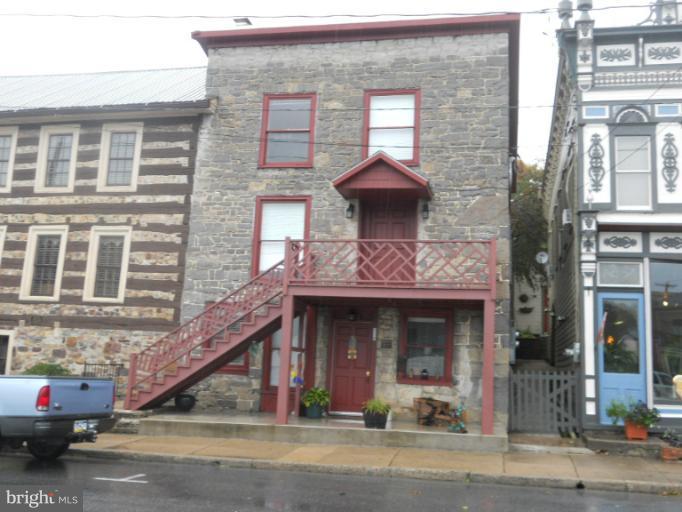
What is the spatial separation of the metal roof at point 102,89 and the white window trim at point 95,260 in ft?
11.1

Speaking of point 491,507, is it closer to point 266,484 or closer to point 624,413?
point 266,484

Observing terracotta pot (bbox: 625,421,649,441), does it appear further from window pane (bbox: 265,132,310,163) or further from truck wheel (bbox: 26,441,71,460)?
truck wheel (bbox: 26,441,71,460)

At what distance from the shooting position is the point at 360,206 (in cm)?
1530

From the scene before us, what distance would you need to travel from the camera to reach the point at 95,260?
16.6 m

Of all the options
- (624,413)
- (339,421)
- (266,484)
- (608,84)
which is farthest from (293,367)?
(608,84)

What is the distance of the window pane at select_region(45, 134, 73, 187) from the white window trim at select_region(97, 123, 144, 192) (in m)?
1.04

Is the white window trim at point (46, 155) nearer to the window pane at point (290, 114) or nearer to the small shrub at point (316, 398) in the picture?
the window pane at point (290, 114)

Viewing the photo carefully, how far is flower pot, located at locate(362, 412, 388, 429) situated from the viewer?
1241 centimetres

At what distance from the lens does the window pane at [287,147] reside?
15.9 meters

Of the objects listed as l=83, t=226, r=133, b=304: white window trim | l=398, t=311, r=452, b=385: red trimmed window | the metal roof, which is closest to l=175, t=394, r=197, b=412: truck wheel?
Result: l=83, t=226, r=133, b=304: white window trim

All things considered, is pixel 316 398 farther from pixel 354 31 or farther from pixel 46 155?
pixel 46 155

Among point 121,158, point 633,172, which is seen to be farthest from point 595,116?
point 121,158

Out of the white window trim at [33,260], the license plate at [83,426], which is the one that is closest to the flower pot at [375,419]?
the license plate at [83,426]

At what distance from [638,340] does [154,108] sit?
40.4ft
